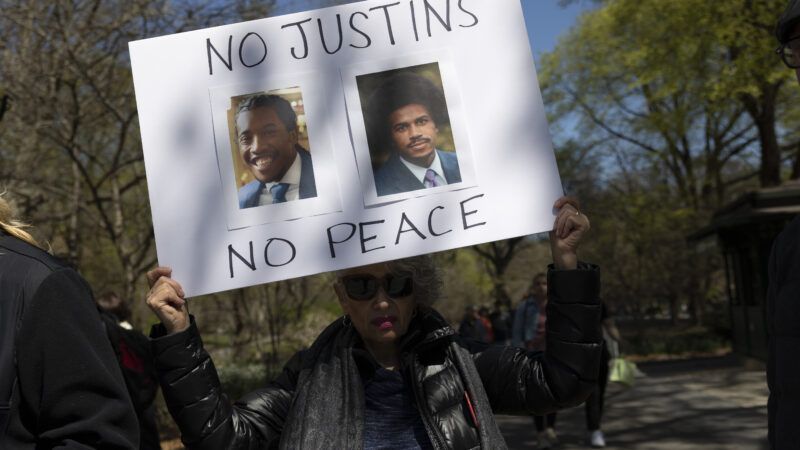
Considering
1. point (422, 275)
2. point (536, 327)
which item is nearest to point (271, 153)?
point (422, 275)

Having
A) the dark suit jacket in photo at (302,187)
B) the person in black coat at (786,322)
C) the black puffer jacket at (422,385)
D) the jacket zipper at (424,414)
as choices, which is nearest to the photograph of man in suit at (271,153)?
the dark suit jacket in photo at (302,187)

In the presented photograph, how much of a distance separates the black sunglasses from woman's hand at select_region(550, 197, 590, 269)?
449 millimetres

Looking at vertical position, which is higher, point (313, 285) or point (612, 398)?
point (313, 285)

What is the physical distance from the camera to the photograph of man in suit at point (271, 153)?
2.45m

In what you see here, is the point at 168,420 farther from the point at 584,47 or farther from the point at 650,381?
the point at 584,47

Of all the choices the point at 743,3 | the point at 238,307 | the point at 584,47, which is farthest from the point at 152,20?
the point at 584,47

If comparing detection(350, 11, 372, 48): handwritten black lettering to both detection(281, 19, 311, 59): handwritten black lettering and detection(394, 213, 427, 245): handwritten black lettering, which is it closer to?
detection(281, 19, 311, 59): handwritten black lettering

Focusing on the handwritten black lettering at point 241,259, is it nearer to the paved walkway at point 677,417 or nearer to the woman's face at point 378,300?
the woman's face at point 378,300

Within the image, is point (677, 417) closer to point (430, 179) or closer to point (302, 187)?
point (430, 179)

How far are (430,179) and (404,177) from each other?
0.23 feet

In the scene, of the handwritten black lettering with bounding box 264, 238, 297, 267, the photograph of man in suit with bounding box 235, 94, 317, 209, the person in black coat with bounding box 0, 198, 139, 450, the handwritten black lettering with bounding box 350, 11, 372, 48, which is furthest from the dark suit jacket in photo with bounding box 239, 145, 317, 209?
the person in black coat with bounding box 0, 198, 139, 450

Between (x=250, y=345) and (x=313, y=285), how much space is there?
1.50 metres

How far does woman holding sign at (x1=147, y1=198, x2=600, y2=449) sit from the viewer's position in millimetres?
2373

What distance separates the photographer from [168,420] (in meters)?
11.9
